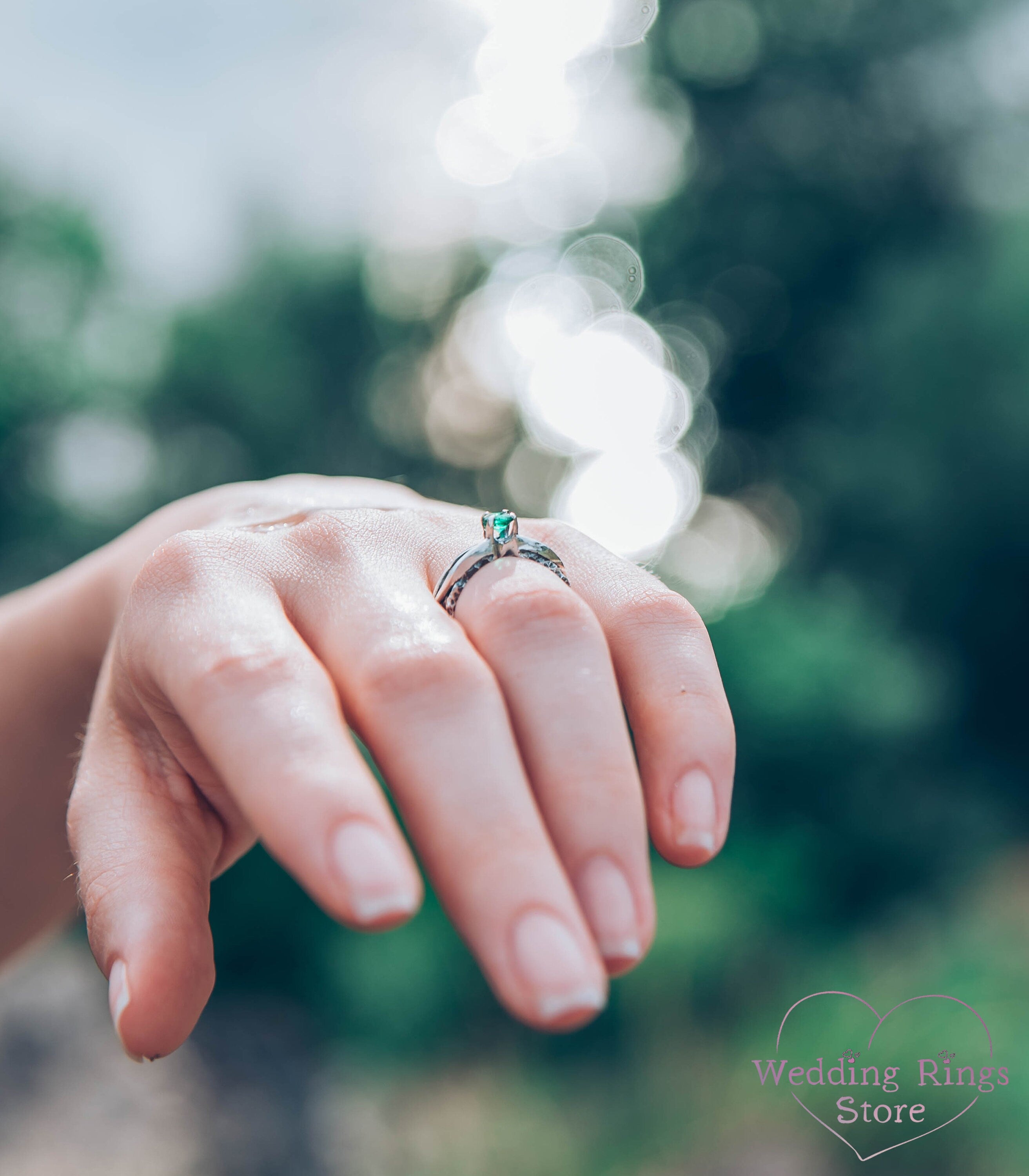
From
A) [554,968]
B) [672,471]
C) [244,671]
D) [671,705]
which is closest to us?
[554,968]

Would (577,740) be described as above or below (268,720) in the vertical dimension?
below

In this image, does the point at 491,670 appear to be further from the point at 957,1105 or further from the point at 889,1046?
the point at 957,1105

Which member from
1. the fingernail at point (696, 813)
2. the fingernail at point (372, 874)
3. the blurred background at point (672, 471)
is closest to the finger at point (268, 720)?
the fingernail at point (372, 874)

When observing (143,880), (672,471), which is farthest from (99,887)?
(672,471)

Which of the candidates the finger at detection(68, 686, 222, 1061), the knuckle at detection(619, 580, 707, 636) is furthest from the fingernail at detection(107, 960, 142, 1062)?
the knuckle at detection(619, 580, 707, 636)

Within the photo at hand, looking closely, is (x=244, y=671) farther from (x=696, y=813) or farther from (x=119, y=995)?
(x=696, y=813)

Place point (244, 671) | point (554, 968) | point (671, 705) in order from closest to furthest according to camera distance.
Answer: point (554, 968) → point (244, 671) → point (671, 705)

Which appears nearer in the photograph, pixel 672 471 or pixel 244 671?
pixel 244 671

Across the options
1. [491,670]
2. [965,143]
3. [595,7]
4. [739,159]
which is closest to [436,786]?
[491,670]
